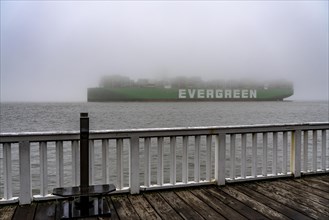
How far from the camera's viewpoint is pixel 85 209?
9.57 feet

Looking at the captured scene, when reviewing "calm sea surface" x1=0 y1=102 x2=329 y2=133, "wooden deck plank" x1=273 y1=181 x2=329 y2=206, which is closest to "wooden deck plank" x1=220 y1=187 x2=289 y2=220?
"wooden deck plank" x1=273 y1=181 x2=329 y2=206

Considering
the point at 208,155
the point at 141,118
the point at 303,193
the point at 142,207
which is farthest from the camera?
the point at 141,118

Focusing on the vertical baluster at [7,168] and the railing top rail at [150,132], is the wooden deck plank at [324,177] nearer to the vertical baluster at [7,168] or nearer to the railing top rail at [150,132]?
the railing top rail at [150,132]

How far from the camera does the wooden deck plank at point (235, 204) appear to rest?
9.37 ft

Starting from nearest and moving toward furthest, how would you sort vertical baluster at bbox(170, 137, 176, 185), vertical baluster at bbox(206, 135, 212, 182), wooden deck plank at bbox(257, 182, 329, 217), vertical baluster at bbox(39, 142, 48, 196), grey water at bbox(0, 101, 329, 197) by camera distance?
wooden deck plank at bbox(257, 182, 329, 217)
vertical baluster at bbox(39, 142, 48, 196)
vertical baluster at bbox(170, 137, 176, 185)
vertical baluster at bbox(206, 135, 212, 182)
grey water at bbox(0, 101, 329, 197)

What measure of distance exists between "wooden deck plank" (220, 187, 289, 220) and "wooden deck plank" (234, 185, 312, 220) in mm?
58

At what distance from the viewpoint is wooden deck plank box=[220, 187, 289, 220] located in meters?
2.85

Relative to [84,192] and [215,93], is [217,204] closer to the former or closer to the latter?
[84,192]

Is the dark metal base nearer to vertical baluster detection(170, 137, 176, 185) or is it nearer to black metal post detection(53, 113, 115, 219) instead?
black metal post detection(53, 113, 115, 219)

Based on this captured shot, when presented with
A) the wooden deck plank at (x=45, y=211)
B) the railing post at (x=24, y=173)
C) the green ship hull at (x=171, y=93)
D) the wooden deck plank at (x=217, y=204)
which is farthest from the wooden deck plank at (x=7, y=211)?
the green ship hull at (x=171, y=93)

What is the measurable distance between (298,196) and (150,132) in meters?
1.85

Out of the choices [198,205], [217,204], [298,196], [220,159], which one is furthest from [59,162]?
[298,196]

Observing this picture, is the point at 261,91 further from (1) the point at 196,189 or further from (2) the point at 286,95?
(1) the point at 196,189

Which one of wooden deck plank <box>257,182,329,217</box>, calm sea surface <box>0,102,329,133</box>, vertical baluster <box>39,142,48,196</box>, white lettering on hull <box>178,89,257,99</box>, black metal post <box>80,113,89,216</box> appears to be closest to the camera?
black metal post <box>80,113,89,216</box>
